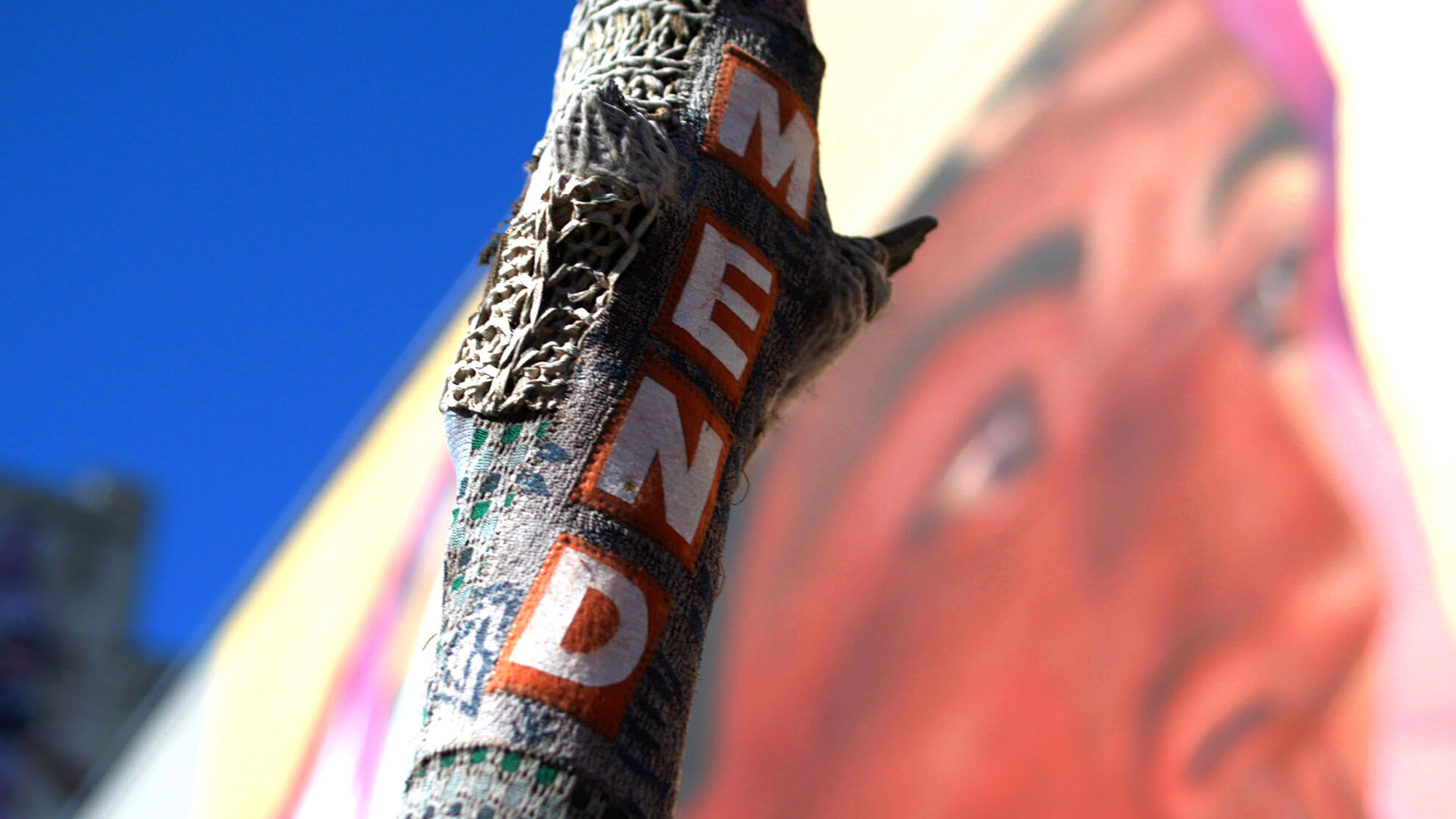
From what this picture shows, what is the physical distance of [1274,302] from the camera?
1.74 m

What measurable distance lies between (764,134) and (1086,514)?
119 centimetres

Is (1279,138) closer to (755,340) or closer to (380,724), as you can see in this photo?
(755,340)

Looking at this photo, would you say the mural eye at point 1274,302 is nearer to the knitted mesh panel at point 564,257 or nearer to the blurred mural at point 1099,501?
the blurred mural at point 1099,501

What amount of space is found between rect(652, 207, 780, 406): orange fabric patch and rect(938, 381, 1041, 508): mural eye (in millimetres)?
1297

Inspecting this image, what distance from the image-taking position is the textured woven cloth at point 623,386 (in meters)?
0.69

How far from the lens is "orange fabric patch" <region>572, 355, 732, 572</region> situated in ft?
2.43

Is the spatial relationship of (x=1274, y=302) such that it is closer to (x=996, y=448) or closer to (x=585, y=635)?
(x=996, y=448)

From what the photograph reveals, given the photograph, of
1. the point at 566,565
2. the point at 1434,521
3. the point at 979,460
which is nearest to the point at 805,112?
the point at 566,565

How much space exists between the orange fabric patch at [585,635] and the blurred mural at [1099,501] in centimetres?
71

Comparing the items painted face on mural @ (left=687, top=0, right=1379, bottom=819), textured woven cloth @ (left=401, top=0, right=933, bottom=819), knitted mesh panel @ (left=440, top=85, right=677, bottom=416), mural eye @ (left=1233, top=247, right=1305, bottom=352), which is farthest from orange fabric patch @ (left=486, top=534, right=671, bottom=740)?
mural eye @ (left=1233, top=247, right=1305, bottom=352)

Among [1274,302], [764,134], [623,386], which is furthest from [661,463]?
[1274,302]

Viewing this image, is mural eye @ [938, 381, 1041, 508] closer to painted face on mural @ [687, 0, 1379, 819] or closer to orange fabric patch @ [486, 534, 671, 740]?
painted face on mural @ [687, 0, 1379, 819]

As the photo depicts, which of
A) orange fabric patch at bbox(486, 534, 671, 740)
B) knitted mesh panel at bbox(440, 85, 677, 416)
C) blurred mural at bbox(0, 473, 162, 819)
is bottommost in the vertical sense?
orange fabric patch at bbox(486, 534, 671, 740)

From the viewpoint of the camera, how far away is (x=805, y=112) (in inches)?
37.3
